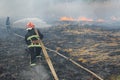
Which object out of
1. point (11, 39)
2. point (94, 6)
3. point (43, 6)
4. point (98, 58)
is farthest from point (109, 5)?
Answer: point (98, 58)

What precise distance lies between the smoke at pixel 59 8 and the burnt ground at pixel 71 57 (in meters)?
31.7

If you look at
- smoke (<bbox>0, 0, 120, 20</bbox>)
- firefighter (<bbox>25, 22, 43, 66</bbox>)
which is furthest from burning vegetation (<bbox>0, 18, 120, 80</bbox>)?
smoke (<bbox>0, 0, 120, 20</bbox>)

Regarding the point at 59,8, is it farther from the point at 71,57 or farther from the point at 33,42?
the point at 33,42

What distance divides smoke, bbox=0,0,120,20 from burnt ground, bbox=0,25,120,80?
104ft

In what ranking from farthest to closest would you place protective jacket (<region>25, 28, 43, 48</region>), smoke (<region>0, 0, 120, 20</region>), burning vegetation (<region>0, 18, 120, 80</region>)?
smoke (<region>0, 0, 120, 20</region>) < protective jacket (<region>25, 28, 43, 48</region>) < burning vegetation (<region>0, 18, 120, 80</region>)

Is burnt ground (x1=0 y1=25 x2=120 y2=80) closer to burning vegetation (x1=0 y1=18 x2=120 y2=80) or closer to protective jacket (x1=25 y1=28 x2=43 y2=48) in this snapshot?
burning vegetation (x1=0 y1=18 x2=120 y2=80)

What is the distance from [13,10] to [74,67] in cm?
5086

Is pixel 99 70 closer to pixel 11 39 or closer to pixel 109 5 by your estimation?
pixel 11 39

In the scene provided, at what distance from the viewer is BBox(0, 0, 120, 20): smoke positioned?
177 ft

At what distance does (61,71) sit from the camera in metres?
12.2

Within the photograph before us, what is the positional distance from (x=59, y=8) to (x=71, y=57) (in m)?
45.6

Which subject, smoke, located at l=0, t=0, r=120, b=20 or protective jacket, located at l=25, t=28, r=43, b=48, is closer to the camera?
protective jacket, located at l=25, t=28, r=43, b=48

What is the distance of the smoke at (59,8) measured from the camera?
2125 inches

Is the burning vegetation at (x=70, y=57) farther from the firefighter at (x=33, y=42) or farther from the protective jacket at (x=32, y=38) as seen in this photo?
the protective jacket at (x=32, y=38)
